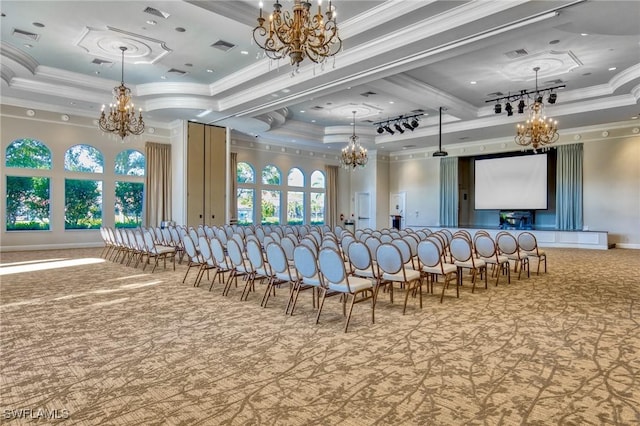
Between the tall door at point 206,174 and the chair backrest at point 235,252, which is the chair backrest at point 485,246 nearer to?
the chair backrest at point 235,252

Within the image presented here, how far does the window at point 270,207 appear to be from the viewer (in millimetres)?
16156

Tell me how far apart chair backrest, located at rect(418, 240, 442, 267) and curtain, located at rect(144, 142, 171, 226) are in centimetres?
970

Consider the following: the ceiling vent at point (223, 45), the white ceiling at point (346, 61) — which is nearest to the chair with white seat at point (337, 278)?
the white ceiling at point (346, 61)

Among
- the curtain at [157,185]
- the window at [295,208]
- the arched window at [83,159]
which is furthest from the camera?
the window at [295,208]

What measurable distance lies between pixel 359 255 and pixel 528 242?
15.3 feet

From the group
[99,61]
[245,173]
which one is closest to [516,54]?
[99,61]

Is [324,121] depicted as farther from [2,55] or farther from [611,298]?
[611,298]

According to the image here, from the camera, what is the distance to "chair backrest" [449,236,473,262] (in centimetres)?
594

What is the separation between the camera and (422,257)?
554cm

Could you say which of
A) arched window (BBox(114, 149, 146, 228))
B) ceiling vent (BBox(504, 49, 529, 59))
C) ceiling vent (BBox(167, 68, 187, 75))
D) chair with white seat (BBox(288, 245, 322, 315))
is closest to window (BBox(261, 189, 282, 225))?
arched window (BBox(114, 149, 146, 228))

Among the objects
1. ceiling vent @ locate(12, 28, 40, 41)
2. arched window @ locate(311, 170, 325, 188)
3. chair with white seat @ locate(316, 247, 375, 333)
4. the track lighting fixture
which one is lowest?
chair with white seat @ locate(316, 247, 375, 333)

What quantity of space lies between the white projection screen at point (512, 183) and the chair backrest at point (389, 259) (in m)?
11.7

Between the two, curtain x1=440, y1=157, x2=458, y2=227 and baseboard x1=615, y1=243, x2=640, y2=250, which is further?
curtain x1=440, y1=157, x2=458, y2=227

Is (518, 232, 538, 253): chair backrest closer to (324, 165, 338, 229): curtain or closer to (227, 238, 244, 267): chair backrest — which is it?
(227, 238, 244, 267): chair backrest
